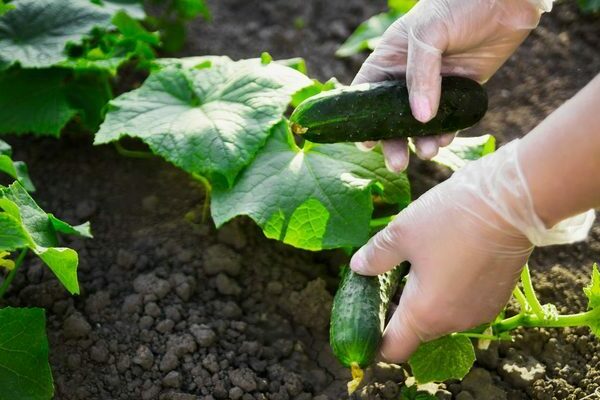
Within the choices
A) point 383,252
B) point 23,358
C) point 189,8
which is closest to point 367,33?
point 189,8

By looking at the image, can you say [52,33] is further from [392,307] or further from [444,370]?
[444,370]

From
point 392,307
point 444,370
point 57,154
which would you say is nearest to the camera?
point 444,370

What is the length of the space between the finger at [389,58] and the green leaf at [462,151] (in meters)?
0.42

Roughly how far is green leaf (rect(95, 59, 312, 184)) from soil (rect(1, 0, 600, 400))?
1.67 feet

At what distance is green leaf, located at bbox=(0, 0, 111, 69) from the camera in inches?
157

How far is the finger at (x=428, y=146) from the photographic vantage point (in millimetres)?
3475

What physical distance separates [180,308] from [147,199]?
2.48ft

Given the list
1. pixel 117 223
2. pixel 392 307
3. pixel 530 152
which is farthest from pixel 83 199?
pixel 530 152

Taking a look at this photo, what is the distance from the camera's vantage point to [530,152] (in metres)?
2.65

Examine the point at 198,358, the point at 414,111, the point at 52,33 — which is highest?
the point at 414,111

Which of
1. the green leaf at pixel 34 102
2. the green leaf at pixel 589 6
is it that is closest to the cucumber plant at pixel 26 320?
the green leaf at pixel 34 102

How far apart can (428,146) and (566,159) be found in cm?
97

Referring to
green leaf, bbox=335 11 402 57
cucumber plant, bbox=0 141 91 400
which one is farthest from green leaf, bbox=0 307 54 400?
green leaf, bbox=335 11 402 57

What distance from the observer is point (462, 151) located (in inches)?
148
